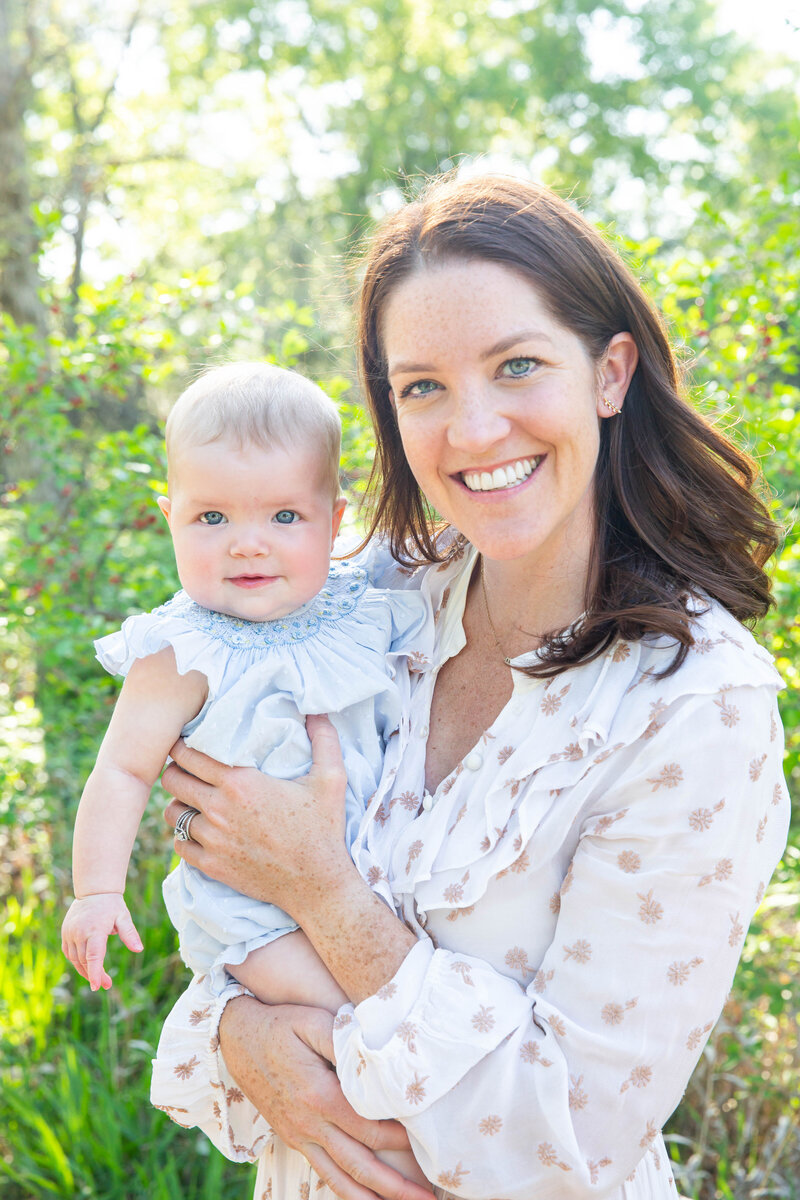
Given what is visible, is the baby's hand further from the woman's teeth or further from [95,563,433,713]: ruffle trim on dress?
the woman's teeth

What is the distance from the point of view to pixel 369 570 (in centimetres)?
219

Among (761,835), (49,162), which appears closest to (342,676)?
(761,835)

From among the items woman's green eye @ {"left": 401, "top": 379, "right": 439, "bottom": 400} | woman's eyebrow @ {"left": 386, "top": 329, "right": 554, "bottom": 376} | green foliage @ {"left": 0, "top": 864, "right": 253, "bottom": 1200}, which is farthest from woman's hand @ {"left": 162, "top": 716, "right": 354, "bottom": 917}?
green foliage @ {"left": 0, "top": 864, "right": 253, "bottom": 1200}

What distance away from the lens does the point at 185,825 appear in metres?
1.80

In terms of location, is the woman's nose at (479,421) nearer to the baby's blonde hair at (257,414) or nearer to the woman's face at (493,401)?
the woman's face at (493,401)

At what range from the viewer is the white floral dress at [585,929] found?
1.34 metres

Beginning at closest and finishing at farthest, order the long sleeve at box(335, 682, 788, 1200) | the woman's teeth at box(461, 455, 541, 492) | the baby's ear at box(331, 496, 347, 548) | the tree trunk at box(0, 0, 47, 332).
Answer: the long sleeve at box(335, 682, 788, 1200), the woman's teeth at box(461, 455, 541, 492), the baby's ear at box(331, 496, 347, 548), the tree trunk at box(0, 0, 47, 332)

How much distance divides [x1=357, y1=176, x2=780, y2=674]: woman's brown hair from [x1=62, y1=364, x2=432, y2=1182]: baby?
0.99ft

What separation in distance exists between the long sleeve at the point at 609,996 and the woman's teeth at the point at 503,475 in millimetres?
422

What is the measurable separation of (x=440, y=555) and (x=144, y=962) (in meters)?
2.18

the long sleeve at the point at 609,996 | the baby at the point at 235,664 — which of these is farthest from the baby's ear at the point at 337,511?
the long sleeve at the point at 609,996

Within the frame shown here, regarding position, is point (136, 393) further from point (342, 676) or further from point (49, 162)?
point (342, 676)

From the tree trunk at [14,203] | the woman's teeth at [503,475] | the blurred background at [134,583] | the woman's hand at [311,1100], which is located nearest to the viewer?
the woman's hand at [311,1100]

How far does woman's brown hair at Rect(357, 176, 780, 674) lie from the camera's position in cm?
158
